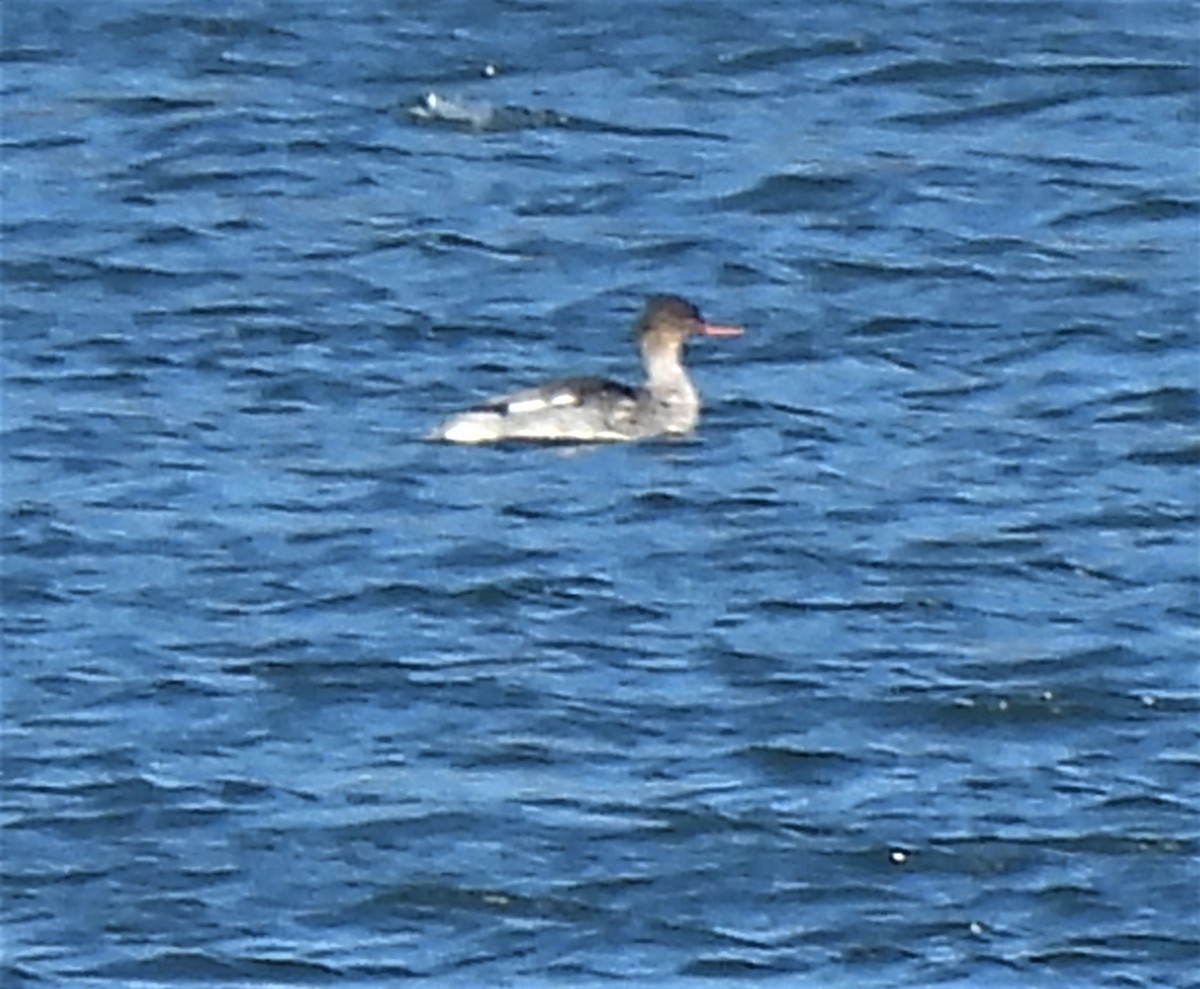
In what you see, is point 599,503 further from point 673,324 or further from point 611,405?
point 673,324

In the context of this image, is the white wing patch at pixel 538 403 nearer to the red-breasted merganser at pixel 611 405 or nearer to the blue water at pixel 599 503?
the red-breasted merganser at pixel 611 405

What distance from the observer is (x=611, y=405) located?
585 inches

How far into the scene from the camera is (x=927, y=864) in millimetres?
11266

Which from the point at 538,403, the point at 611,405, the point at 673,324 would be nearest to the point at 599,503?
the point at 538,403

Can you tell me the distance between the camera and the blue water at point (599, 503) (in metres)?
11.1

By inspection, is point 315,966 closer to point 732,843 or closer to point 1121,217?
point 732,843

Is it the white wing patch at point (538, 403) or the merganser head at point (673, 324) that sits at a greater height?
the merganser head at point (673, 324)

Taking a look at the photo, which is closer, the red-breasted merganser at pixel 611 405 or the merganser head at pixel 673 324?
the red-breasted merganser at pixel 611 405

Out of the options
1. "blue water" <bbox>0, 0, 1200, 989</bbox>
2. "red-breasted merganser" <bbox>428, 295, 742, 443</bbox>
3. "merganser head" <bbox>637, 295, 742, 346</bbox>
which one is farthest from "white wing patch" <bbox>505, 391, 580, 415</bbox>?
"merganser head" <bbox>637, 295, 742, 346</bbox>

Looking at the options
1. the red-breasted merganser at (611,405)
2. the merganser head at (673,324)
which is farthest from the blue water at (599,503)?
the merganser head at (673,324)

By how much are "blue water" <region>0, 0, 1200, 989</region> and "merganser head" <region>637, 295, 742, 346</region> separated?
8.6 inches

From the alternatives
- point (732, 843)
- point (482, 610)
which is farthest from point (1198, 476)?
point (732, 843)

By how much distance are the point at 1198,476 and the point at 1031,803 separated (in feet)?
10.3

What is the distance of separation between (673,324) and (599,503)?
1.27 metres
